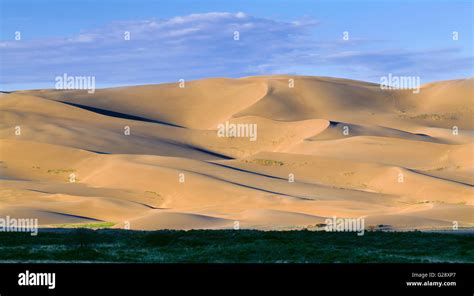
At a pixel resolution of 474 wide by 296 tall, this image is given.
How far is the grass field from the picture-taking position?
20750mm

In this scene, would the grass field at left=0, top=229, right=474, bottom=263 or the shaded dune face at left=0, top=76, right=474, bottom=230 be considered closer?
the grass field at left=0, top=229, right=474, bottom=263

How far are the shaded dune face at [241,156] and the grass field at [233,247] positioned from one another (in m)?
11.6

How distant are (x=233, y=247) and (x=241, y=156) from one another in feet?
225

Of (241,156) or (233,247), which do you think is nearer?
(233,247)

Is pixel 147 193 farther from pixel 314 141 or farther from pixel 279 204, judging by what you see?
pixel 314 141

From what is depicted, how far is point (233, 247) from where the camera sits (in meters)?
22.3

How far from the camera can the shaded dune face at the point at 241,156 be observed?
151 ft

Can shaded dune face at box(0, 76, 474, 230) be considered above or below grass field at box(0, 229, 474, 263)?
above

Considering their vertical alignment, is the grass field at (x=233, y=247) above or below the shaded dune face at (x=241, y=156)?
below

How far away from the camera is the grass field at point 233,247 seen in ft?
68.1

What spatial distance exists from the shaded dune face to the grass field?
11.6 m

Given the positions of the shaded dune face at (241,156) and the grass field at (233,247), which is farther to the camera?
the shaded dune face at (241,156)
